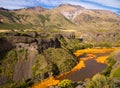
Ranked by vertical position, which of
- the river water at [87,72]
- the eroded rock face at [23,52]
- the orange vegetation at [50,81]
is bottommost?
the river water at [87,72]

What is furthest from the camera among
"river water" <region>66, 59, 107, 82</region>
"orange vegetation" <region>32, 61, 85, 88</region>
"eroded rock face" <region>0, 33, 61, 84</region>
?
"river water" <region>66, 59, 107, 82</region>

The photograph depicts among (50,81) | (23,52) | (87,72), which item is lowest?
(87,72)

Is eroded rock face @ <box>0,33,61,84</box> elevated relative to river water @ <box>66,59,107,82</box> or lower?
elevated

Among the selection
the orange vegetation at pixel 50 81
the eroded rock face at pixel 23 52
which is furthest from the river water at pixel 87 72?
the eroded rock face at pixel 23 52

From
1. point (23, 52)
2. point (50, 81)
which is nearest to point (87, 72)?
point (50, 81)

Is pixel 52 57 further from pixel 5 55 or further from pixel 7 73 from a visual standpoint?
pixel 7 73

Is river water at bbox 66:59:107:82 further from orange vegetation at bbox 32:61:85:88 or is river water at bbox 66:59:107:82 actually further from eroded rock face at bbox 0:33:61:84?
eroded rock face at bbox 0:33:61:84

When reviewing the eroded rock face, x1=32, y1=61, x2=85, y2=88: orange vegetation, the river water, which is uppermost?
the eroded rock face

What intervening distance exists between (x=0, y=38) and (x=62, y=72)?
38553mm

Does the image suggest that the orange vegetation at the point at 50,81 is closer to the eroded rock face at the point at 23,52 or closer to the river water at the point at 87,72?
the river water at the point at 87,72

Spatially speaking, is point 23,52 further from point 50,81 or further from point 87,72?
point 87,72

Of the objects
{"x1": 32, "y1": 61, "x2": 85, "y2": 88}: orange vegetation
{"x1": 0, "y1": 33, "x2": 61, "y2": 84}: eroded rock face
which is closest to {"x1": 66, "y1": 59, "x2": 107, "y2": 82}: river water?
{"x1": 32, "y1": 61, "x2": 85, "y2": 88}: orange vegetation

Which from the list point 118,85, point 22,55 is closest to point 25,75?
point 22,55

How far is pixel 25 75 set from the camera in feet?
378
